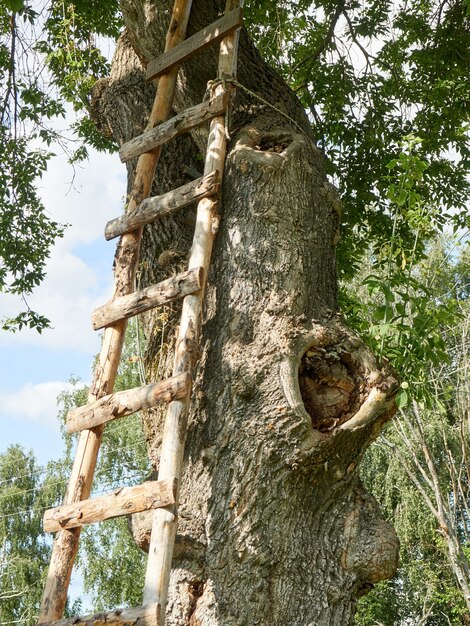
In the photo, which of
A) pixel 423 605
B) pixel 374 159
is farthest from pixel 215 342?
pixel 423 605

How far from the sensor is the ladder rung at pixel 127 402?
3.25m

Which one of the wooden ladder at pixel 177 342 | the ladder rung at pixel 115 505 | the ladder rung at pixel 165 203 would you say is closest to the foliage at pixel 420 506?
the wooden ladder at pixel 177 342

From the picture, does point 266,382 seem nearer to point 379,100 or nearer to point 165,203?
point 165,203

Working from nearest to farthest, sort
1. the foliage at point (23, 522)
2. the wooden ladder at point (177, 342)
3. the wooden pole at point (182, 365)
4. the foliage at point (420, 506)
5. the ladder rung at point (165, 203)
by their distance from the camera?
the wooden pole at point (182, 365), the wooden ladder at point (177, 342), the ladder rung at point (165, 203), the foliage at point (420, 506), the foliage at point (23, 522)

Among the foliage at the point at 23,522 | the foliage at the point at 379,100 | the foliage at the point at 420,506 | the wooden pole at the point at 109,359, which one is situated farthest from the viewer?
the foliage at the point at 23,522

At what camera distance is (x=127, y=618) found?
274 centimetres

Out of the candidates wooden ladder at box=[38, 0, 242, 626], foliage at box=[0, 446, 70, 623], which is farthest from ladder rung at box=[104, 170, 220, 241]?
foliage at box=[0, 446, 70, 623]

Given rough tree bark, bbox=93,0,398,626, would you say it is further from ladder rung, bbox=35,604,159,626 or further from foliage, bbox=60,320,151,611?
foliage, bbox=60,320,151,611

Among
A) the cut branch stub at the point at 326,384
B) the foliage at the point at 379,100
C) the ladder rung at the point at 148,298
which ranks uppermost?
the foliage at the point at 379,100

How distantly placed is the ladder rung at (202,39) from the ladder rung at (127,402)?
6.93ft

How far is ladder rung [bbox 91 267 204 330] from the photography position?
354cm

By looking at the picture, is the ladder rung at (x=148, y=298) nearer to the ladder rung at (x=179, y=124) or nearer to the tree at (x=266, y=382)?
the tree at (x=266, y=382)

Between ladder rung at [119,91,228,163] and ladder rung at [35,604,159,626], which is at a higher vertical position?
ladder rung at [119,91,228,163]

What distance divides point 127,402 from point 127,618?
94cm
